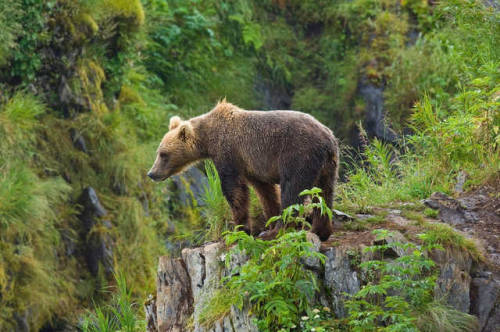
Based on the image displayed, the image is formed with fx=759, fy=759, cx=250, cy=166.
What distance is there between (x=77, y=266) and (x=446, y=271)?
5.90 metres

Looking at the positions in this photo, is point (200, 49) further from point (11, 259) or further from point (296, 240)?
point (296, 240)

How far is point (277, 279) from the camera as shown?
5121 millimetres

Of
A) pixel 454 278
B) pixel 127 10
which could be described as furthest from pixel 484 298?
pixel 127 10

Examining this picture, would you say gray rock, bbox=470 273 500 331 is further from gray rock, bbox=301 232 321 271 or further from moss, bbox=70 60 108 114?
moss, bbox=70 60 108 114

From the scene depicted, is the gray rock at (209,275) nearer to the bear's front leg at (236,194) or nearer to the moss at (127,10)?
the bear's front leg at (236,194)

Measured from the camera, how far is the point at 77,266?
1003 cm

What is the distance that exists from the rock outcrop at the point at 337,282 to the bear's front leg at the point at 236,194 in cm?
31

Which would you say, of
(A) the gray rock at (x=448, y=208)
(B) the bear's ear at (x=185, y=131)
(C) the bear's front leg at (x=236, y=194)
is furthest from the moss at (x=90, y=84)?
(A) the gray rock at (x=448, y=208)

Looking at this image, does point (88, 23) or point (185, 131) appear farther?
point (88, 23)

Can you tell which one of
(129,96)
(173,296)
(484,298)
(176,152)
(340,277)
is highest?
(176,152)

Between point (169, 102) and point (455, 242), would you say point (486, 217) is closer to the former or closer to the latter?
point (455, 242)

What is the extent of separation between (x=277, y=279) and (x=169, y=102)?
8773 millimetres

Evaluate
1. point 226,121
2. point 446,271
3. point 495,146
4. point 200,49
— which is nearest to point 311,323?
point 446,271

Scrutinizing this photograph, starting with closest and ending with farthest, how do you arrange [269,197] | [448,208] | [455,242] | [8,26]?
[455,242]
[269,197]
[448,208]
[8,26]
